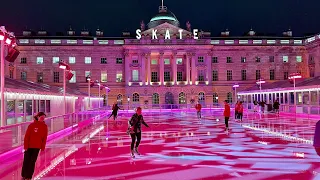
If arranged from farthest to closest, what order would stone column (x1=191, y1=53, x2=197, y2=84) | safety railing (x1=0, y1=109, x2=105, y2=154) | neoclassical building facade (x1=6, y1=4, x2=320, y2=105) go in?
stone column (x1=191, y1=53, x2=197, y2=84)
neoclassical building facade (x1=6, y1=4, x2=320, y2=105)
safety railing (x1=0, y1=109, x2=105, y2=154)

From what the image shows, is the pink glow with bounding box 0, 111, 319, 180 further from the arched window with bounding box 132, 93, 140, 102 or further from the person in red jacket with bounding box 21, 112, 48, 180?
the arched window with bounding box 132, 93, 140, 102

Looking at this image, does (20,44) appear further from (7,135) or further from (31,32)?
(7,135)

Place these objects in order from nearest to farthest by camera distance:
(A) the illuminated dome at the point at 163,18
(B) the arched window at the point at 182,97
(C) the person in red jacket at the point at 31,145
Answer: (C) the person in red jacket at the point at 31,145
(B) the arched window at the point at 182,97
(A) the illuminated dome at the point at 163,18

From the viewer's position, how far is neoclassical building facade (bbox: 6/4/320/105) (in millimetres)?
76188

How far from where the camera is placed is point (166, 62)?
8144 cm

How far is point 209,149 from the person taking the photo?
1432 centimetres

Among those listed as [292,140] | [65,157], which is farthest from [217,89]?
[65,157]

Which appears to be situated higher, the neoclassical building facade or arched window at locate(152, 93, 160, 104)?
the neoclassical building facade

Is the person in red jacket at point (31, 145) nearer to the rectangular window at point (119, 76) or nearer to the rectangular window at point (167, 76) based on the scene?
the rectangular window at point (119, 76)

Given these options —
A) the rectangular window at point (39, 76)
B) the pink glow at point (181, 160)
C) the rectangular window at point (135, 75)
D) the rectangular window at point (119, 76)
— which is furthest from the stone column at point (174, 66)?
the pink glow at point (181, 160)

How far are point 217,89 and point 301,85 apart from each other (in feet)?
119

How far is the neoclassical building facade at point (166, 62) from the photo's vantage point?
76.2m

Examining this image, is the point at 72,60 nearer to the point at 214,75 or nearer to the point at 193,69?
the point at 193,69

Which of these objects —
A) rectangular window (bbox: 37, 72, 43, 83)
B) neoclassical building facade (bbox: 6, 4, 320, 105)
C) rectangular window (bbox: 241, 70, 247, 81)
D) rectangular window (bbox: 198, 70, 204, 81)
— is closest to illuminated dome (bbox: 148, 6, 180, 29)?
neoclassical building facade (bbox: 6, 4, 320, 105)
